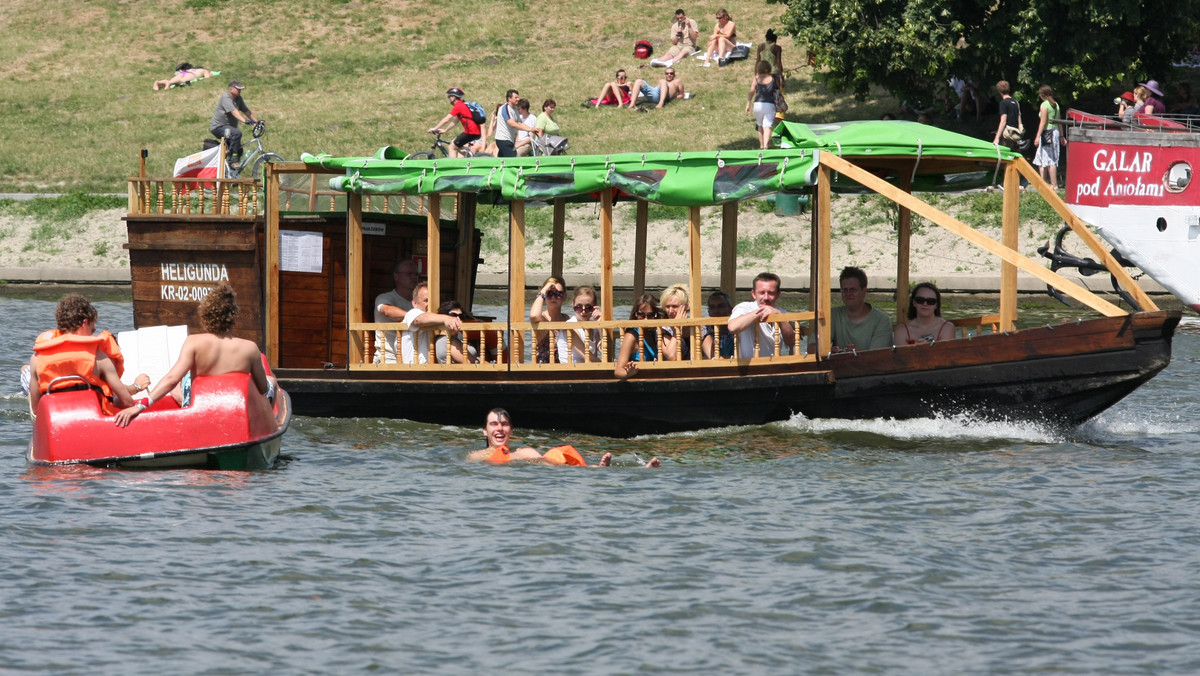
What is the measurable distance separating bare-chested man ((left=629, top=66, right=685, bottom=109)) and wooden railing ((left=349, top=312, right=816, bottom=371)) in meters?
21.0

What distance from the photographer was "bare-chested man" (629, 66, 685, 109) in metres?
33.9

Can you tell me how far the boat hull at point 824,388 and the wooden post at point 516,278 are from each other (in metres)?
0.22

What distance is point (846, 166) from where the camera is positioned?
39.3ft

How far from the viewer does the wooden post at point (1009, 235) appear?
40.3 feet

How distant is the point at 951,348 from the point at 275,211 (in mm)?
5887

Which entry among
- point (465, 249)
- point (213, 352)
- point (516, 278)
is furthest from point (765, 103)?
point (213, 352)

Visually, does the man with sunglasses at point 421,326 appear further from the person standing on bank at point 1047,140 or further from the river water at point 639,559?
the person standing on bank at point 1047,140

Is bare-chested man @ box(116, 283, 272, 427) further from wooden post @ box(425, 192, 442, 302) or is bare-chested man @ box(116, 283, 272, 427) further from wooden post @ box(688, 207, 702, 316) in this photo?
wooden post @ box(688, 207, 702, 316)

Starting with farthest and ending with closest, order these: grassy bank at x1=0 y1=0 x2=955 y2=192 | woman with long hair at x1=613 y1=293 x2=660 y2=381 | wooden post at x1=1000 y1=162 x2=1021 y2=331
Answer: grassy bank at x1=0 y1=0 x2=955 y2=192 < woman with long hair at x1=613 y1=293 x2=660 y2=381 < wooden post at x1=1000 y1=162 x2=1021 y2=331

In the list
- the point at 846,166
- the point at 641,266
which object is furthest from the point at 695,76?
the point at 846,166

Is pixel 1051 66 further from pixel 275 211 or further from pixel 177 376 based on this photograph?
pixel 177 376

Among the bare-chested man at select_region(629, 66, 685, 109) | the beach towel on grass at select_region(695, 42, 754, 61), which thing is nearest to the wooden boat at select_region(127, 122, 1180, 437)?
the bare-chested man at select_region(629, 66, 685, 109)

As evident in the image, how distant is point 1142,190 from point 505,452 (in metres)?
12.1

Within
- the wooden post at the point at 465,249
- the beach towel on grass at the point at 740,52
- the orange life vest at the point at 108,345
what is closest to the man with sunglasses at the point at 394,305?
the wooden post at the point at 465,249
